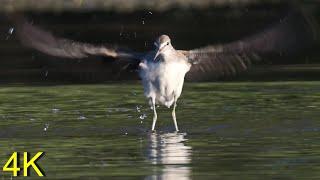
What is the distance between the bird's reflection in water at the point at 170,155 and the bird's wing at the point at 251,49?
1.65 metres

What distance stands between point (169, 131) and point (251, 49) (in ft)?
5.41

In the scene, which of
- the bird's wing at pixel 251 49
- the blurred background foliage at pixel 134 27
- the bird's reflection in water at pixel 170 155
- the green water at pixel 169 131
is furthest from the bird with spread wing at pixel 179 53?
the blurred background foliage at pixel 134 27

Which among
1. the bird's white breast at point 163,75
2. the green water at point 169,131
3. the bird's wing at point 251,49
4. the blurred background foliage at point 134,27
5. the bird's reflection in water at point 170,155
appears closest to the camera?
the bird's reflection in water at point 170,155

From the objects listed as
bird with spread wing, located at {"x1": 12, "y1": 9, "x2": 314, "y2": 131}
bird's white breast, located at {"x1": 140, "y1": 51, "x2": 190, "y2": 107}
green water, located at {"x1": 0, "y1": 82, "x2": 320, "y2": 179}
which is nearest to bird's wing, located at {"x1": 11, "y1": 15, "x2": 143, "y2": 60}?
bird with spread wing, located at {"x1": 12, "y1": 9, "x2": 314, "y2": 131}

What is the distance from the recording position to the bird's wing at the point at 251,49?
20.0m

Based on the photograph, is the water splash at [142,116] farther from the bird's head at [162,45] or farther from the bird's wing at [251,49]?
the bird's head at [162,45]

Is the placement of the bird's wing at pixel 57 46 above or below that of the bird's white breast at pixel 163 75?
above

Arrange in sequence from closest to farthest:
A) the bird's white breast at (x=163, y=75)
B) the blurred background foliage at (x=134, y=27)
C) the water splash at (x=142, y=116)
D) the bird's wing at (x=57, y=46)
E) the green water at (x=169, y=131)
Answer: the green water at (x=169, y=131) → the bird's wing at (x=57, y=46) → the bird's white breast at (x=163, y=75) → the water splash at (x=142, y=116) → the blurred background foliage at (x=134, y=27)

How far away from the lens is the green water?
1642 cm

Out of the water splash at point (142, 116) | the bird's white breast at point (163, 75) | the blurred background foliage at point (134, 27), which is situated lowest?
the water splash at point (142, 116)

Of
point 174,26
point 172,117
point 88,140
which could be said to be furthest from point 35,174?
point 174,26

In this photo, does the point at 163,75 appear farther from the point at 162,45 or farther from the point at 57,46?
the point at 57,46

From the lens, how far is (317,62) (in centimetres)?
3097

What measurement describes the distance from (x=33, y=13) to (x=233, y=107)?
2002 cm
